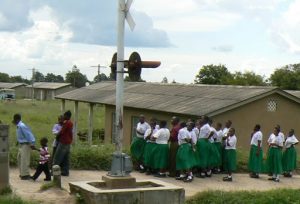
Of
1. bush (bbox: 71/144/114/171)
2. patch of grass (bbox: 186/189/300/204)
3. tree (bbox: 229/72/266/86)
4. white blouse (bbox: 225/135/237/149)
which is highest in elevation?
tree (bbox: 229/72/266/86)

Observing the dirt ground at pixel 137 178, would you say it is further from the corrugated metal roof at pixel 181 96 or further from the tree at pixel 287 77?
the tree at pixel 287 77

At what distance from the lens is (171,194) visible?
1069 centimetres

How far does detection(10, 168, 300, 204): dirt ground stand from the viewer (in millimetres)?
10977

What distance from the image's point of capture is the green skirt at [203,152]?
15.3 meters

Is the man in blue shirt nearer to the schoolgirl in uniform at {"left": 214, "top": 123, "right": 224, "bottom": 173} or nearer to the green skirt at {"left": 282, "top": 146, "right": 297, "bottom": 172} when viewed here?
the schoolgirl in uniform at {"left": 214, "top": 123, "right": 224, "bottom": 173}

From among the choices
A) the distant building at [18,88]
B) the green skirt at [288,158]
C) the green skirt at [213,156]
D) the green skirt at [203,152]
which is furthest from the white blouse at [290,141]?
the distant building at [18,88]

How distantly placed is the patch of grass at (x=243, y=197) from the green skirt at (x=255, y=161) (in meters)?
3.74

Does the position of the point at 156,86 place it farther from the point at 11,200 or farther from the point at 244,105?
the point at 11,200

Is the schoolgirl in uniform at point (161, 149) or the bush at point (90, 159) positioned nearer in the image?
the schoolgirl in uniform at point (161, 149)

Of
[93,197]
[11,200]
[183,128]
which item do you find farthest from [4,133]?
[183,128]

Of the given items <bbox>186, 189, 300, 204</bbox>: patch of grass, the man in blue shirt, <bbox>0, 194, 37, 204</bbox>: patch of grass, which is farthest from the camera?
the man in blue shirt

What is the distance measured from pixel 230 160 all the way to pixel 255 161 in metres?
0.93

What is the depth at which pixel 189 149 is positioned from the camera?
14727 mm

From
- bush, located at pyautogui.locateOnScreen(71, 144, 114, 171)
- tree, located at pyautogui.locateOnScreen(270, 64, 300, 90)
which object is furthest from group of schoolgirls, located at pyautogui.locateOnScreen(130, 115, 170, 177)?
tree, located at pyautogui.locateOnScreen(270, 64, 300, 90)
